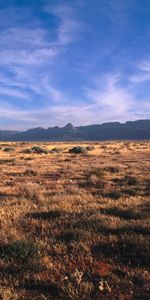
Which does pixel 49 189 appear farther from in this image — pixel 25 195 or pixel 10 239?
pixel 10 239

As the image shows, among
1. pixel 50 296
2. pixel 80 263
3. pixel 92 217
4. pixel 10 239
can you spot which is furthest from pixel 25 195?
pixel 50 296

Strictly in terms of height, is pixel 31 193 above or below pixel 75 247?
above

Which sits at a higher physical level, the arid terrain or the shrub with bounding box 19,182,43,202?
the shrub with bounding box 19,182,43,202

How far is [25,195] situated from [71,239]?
6055mm

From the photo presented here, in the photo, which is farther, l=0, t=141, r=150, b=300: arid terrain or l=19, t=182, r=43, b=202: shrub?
l=19, t=182, r=43, b=202: shrub

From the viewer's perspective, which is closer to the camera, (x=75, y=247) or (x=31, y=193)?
(x=75, y=247)

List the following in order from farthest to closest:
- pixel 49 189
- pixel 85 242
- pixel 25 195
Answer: pixel 49 189, pixel 25 195, pixel 85 242

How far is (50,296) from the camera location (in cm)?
611

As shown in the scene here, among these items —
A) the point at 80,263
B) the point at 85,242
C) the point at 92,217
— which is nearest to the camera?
the point at 80,263

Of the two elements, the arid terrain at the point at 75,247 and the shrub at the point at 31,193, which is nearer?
the arid terrain at the point at 75,247

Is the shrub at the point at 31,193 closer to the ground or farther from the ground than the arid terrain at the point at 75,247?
farther from the ground

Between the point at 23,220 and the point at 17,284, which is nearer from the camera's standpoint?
the point at 17,284

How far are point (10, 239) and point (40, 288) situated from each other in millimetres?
2499

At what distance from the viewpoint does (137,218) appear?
10391 mm
